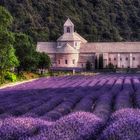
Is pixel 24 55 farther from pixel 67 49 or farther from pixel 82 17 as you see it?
pixel 82 17

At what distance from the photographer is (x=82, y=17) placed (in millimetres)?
175000

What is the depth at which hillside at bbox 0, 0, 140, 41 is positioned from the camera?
15462 centimetres

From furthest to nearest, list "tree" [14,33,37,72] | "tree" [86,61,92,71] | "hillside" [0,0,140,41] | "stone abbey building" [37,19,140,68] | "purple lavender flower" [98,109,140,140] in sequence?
"hillside" [0,0,140,41] < "stone abbey building" [37,19,140,68] < "tree" [86,61,92,71] < "tree" [14,33,37,72] < "purple lavender flower" [98,109,140,140]

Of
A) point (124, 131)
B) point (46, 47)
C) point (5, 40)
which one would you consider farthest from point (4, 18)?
point (46, 47)

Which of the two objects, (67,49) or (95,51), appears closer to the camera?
(67,49)

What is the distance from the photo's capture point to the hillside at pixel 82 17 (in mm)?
154625

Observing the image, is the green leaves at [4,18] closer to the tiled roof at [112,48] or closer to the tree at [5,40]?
the tree at [5,40]

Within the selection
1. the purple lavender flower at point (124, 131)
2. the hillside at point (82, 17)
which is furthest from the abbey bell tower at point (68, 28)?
the purple lavender flower at point (124, 131)

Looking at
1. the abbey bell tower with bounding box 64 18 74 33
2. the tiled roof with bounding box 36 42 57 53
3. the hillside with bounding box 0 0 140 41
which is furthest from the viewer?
the hillside with bounding box 0 0 140 41

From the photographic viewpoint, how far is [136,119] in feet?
32.1

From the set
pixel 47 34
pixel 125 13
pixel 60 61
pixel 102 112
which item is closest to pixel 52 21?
pixel 47 34

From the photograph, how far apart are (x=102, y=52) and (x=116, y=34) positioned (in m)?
37.8

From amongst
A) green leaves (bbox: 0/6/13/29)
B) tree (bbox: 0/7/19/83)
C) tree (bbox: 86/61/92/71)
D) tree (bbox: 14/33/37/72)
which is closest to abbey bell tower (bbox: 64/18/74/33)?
tree (bbox: 86/61/92/71)

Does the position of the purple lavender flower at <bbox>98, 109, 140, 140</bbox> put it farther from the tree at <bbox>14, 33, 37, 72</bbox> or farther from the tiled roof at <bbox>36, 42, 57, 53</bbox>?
the tiled roof at <bbox>36, 42, 57, 53</bbox>
